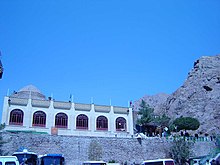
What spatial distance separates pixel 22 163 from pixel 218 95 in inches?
2144

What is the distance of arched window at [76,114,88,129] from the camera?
39344 mm

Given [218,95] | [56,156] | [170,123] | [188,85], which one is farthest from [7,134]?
[188,85]

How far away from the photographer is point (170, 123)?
55062 millimetres

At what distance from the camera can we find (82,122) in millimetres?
39781

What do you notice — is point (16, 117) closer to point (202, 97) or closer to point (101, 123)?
point (101, 123)

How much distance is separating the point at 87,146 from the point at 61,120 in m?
8.80

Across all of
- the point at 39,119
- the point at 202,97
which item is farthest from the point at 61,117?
the point at 202,97

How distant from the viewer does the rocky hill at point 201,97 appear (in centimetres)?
5603

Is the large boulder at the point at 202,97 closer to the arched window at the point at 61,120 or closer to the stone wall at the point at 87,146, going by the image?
the stone wall at the point at 87,146

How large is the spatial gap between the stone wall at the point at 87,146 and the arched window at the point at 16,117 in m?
6.88

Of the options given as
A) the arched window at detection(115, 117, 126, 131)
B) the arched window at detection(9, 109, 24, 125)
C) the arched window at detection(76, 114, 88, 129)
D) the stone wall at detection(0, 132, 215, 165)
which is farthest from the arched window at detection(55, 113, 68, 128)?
the arched window at detection(115, 117, 126, 131)

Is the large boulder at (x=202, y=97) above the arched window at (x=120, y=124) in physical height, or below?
above

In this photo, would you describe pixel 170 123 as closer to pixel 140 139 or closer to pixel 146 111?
pixel 146 111

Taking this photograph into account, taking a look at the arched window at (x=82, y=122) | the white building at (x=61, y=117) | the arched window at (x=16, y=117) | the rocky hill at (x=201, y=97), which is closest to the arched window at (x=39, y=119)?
the white building at (x=61, y=117)
